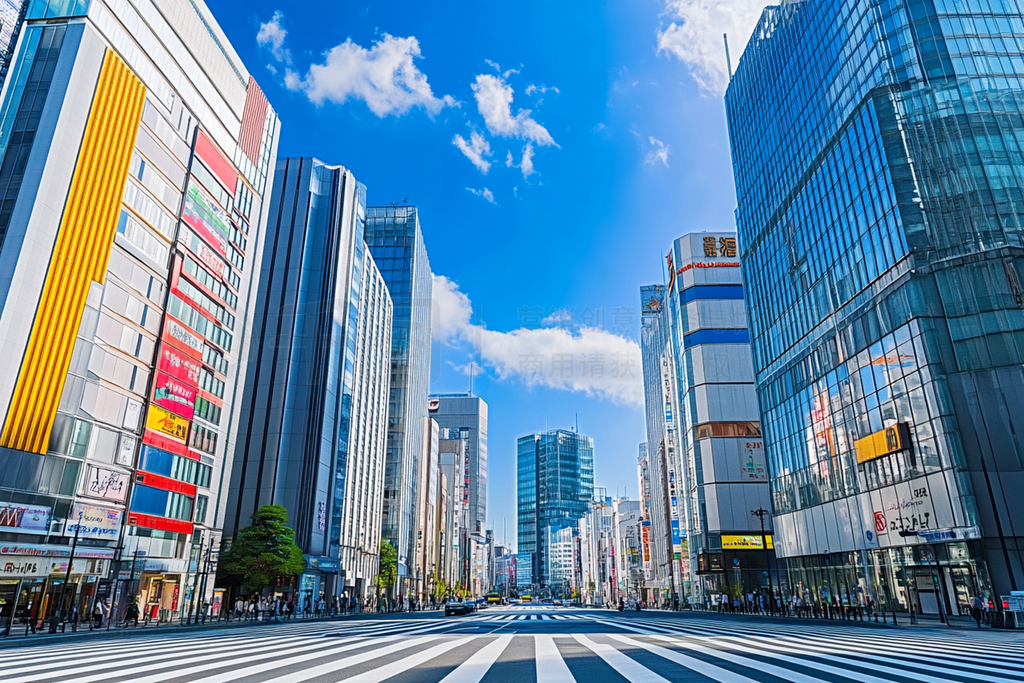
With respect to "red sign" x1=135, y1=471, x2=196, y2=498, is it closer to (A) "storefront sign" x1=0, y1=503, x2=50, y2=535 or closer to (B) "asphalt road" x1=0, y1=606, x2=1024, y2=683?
(A) "storefront sign" x1=0, y1=503, x2=50, y2=535

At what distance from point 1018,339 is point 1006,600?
44.8 ft

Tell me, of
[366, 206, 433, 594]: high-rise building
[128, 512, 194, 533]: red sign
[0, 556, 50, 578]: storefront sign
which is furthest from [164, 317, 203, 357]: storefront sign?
[366, 206, 433, 594]: high-rise building

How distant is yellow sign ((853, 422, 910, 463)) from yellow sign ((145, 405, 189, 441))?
44331mm

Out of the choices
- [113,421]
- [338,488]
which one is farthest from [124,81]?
[338,488]

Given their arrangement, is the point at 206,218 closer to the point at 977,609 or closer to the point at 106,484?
the point at 106,484

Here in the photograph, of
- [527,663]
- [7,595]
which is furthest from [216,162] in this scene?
[527,663]

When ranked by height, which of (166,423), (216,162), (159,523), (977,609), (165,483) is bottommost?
(977,609)

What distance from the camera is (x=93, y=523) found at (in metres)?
33.9

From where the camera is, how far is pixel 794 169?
4931cm

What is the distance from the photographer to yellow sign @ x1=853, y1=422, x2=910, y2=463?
1335 inches

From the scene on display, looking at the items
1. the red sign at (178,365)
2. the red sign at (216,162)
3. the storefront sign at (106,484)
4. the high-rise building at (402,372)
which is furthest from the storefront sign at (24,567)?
the high-rise building at (402,372)

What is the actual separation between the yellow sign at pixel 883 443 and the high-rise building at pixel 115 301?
4085 cm

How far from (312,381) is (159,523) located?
893 inches

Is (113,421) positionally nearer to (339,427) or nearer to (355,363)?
(339,427)
